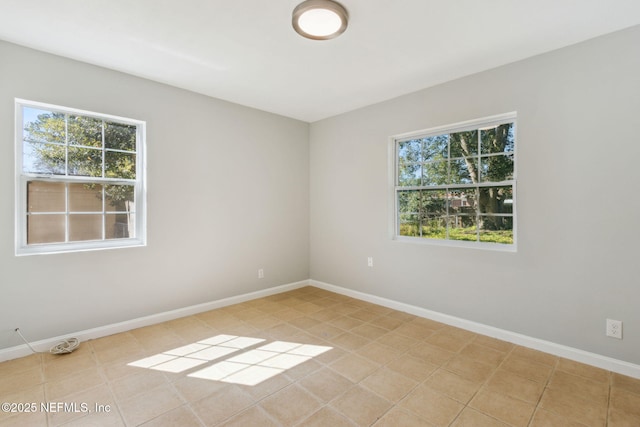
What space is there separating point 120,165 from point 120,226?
633 mm

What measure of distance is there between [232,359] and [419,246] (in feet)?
7.51

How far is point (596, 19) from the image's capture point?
2.14 metres

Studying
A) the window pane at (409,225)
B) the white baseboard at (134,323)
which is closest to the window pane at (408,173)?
the window pane at (409,225)

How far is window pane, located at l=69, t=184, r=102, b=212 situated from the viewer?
280 cm

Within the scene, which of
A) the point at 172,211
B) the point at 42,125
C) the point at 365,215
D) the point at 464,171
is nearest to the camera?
the point at 42,125

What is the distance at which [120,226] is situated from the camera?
A: 3.09 m

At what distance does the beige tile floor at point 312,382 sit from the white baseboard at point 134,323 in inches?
3.1

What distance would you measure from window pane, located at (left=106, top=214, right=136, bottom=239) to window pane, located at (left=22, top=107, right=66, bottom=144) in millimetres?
822

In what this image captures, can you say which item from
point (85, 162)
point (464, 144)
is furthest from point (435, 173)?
point (85, 162)

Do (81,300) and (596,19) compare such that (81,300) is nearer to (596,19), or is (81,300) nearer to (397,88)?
(397,88)

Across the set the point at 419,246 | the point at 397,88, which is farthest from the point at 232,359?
the point at 397,88

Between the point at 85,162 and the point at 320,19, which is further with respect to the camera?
the point at 85,162

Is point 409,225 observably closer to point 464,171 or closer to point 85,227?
point 464,171

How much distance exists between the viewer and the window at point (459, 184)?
114 inches
